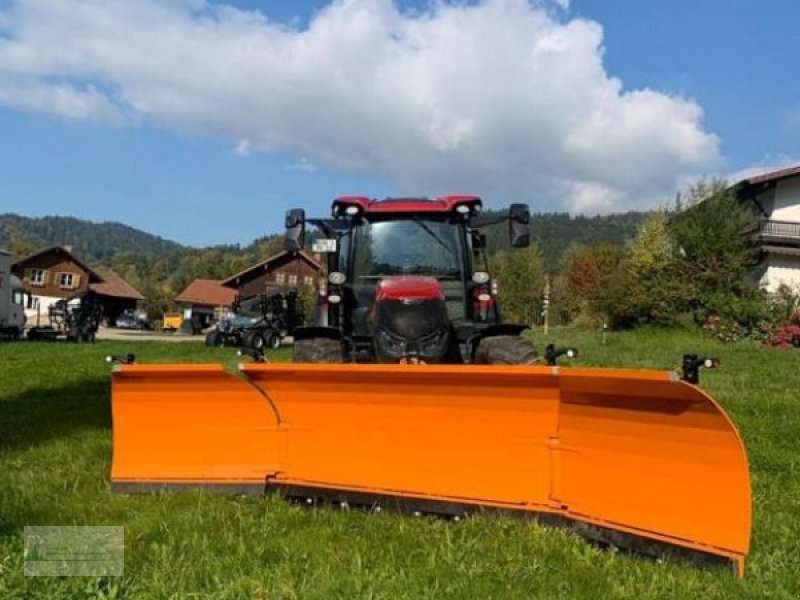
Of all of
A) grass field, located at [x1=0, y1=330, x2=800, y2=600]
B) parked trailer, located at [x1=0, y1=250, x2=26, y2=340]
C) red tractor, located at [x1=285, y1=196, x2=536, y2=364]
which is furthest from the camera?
parked trailer, located at [x1=0, y1=250, x2=26, y2=340]

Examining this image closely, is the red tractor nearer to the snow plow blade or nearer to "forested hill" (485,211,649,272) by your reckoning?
the snow plow blade

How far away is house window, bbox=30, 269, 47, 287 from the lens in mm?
60938

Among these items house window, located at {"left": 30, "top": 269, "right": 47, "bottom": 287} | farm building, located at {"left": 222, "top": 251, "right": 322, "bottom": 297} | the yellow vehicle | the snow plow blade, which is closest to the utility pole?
farm building, located at {"left": 222, "top": 251, "right": 322, "bottom": 297}

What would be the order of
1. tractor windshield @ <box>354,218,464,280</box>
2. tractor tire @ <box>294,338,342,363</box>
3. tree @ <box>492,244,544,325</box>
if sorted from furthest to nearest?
tree @ <box>492,244,544,325</box> < tractor windshield @ <box>354,218,464,280</box> < tractor tire @ <box>294,338,342,363</box>

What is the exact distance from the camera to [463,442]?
426 centimetres

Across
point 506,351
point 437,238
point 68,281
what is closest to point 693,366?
point 506,351

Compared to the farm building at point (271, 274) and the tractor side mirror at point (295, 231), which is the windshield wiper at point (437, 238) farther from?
the farm building at point (271, 274)

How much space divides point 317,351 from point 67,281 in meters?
62.2

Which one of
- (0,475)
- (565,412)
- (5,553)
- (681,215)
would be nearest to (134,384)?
(0,475)

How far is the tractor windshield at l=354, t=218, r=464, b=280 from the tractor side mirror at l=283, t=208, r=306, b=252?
1.74 feet

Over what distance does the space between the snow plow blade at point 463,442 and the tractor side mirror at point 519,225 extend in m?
2.79

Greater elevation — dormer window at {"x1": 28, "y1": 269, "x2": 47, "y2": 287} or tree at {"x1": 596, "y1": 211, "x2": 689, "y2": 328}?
dormer window at {"x1": 28, "y1": 269, "x2": 47, "y2": 287}

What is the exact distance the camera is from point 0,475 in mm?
5219

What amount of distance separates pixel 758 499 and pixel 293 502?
2798mm
